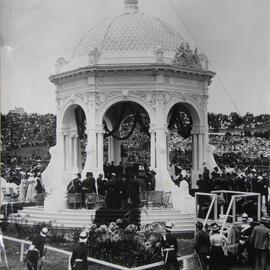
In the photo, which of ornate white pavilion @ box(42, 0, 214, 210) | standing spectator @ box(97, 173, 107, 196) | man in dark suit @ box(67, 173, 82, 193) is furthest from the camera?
ornate white pavilion @ box(42, 0, 214, 210)

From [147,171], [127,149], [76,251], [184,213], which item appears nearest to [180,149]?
[127,149]

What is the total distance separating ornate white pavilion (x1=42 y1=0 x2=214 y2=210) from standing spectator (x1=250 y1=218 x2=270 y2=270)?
7.84 m

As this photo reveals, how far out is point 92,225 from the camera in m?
16.9

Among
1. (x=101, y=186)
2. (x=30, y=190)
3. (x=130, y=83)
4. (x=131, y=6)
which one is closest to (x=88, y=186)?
(x=101, y=186)

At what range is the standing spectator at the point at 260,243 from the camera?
13.8m

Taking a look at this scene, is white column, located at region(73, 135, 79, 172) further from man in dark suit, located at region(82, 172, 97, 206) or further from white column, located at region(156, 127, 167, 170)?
man in dark suit, located at region(82, 172, 97, 206)

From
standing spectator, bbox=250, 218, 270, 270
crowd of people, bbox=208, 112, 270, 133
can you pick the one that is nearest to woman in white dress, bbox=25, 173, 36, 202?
crowd of people, bbox=208, 112, 270, 133

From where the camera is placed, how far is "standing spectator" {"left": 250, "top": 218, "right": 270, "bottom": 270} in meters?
13.8

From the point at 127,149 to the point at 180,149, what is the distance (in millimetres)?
3094

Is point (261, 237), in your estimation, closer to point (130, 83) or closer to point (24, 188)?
point (130, 83)

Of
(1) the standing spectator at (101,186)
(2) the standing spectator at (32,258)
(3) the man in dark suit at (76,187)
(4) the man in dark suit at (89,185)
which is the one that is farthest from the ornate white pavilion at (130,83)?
(2) the standing spectator at (32,258)

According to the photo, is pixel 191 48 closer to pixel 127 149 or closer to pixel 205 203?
pixel 205 203

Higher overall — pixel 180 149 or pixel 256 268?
pixel 180 149

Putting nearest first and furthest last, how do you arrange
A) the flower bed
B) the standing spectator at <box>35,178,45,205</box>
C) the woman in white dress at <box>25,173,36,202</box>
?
the flower bed, the standing spectator at <box>35,178,45,205</box>, the woman in white dress at <box>25,173,36,202</box>
